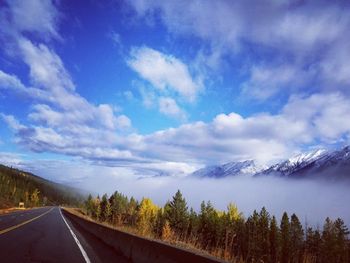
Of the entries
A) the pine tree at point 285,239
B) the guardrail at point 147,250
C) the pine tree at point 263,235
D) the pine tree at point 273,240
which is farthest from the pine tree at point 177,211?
the guardrail at point 147,250

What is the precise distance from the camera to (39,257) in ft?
A: 39.5

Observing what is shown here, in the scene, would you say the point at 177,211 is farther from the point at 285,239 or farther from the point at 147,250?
the point at 147,250

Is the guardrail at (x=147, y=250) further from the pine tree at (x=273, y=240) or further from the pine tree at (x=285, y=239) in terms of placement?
the pine tree at (x=273, y=240)

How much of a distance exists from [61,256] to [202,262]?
296 inches

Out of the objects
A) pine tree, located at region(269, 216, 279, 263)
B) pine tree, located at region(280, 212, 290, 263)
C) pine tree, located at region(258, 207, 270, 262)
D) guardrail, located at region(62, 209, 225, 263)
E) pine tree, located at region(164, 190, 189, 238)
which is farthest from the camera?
pine tree, located at region(164, 190, 189, 238)

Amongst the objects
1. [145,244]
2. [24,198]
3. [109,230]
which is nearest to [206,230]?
[109,230]

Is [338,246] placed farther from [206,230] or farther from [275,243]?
[206,230]

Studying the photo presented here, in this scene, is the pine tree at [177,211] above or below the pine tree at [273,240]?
above

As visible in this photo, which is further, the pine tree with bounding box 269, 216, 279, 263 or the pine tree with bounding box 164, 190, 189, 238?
the pine tree with bounding box 164, 190, 189, 238

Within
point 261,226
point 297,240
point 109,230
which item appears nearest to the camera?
point 109,230

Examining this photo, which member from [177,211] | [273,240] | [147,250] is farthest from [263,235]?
[147,250]

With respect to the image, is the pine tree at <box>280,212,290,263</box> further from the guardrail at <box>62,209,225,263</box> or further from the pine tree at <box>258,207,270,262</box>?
the guardrail at <box>62,209,225,263</box>

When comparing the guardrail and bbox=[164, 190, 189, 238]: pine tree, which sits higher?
bbox=[164, 190, 189, 238]: pine tree

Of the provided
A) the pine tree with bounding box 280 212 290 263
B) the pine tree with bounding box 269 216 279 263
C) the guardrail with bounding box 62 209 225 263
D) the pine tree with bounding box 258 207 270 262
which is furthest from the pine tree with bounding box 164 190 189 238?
the guardrail with bounding box 62 209 225 263
